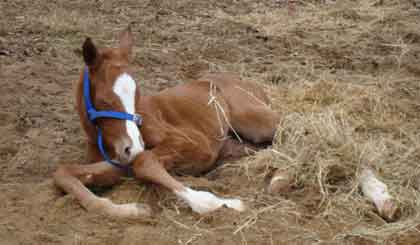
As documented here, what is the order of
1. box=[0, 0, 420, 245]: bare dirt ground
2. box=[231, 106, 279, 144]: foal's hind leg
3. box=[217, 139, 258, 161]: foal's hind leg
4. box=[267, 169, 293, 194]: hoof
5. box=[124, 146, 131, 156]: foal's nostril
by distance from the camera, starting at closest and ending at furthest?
1. box=[0, 0, 420, 245]: bare dirt ground
2. box=[124, 146, 131, 156]: foal's nostril
3. box=[267, 169, 293, 194]: hoof
4. box=[217, 139, 258, 161]: foal's hind leg
5. box=[231, 106, 279, 144]: foal's hind leg

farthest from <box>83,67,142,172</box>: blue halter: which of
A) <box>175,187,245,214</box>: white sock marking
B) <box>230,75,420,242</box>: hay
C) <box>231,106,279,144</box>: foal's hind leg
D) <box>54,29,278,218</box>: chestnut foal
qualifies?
<box>231,106,279,144</box>: foal's hind leg

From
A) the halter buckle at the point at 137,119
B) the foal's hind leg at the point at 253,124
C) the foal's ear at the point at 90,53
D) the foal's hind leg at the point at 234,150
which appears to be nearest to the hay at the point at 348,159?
the foal's hind leg at the point at 253,124

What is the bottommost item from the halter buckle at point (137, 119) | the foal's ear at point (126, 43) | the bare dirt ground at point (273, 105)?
the bare dirt ground at point (273, 105)

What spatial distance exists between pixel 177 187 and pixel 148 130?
61cm

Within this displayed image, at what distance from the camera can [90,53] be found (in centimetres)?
463

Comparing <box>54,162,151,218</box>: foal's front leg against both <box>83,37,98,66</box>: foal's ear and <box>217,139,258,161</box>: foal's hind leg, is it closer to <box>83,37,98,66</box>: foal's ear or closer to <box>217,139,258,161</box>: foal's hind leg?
<box>83,37,98,66</box>: foal's ear

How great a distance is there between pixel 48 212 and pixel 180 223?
0.85 m

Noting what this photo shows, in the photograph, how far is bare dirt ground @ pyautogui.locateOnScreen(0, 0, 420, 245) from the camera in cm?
425

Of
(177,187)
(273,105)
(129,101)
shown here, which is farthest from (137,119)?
(273,105)

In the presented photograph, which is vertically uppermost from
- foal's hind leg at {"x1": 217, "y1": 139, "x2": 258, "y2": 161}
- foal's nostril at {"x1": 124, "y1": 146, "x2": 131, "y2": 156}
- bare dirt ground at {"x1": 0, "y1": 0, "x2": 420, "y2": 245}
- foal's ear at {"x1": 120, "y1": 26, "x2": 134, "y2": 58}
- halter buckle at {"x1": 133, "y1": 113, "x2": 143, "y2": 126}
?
foal's ear at {"x1": 120, "y1": 26, "x2": 134, "y2": 58}

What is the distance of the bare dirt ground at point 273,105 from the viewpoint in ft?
14.0

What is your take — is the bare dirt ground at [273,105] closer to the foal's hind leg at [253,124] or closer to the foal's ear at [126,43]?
the foal's hind leg at [253,124]

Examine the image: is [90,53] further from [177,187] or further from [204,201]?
[204,201]

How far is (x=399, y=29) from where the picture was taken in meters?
8.85
